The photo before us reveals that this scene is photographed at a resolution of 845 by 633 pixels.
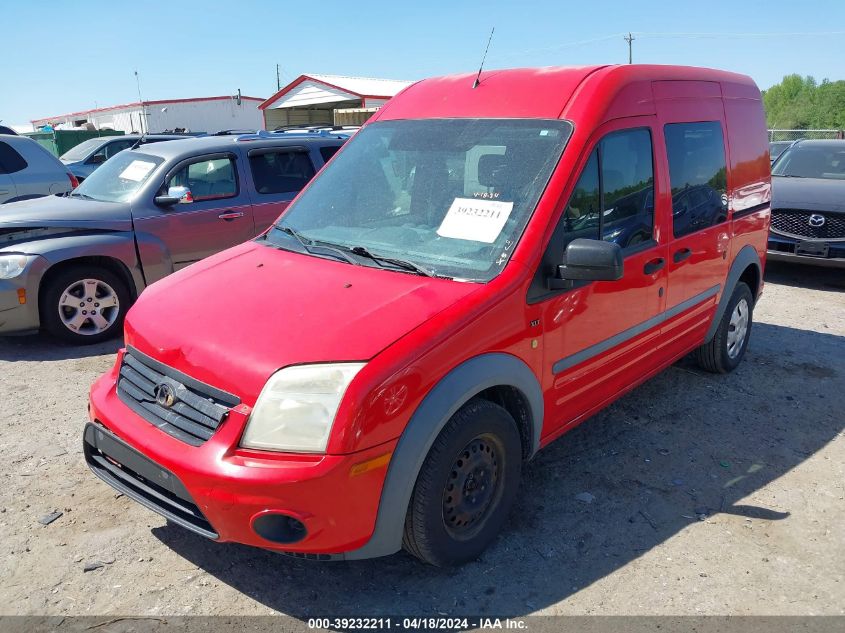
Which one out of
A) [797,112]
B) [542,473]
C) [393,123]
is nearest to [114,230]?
[393,123]

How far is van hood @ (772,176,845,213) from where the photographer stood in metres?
8.14

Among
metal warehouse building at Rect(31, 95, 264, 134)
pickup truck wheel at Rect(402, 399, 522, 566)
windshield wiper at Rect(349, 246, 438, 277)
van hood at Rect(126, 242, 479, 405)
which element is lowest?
pickup truck wheel at Rect(402, 399, 522, 566)

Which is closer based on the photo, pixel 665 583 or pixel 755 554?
pixel 665 583

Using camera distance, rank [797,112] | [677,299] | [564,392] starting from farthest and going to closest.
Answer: [797,112] → [677,299] → [564,392]

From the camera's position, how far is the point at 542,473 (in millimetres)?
3889

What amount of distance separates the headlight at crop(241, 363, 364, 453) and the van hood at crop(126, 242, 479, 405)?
0.05 meters

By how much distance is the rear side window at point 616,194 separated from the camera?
10.9ft

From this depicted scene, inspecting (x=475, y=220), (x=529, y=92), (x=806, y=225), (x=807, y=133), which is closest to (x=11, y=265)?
(x=475, y=220)

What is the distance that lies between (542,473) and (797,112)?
56.1m

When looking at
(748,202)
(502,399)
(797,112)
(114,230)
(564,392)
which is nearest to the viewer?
(502,399)

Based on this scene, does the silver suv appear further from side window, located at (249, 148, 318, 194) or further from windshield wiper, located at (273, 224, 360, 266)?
windshield wiper, located at (273, 224, 360, 266)

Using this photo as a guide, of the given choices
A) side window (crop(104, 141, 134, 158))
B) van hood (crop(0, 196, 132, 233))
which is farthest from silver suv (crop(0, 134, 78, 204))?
side window (crop(104, 141, 134, 158))

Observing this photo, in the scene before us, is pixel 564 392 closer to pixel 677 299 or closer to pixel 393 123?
pixel 677 299

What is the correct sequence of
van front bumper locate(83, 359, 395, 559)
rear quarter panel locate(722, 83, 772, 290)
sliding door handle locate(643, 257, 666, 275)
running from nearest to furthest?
van front bumper locate(83, 359, 395, 559), sliding door handle locate(643, 257, 666, 275), rear quarter panel locate(722, 83, 772, 290)
